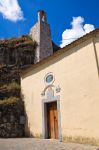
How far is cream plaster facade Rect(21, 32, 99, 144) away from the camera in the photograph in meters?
9.27

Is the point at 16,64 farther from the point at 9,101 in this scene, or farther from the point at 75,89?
the point at 75,89

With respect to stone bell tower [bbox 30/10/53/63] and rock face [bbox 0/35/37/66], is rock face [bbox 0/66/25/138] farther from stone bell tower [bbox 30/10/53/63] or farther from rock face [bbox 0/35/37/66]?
stone bell tower [bbox 30/10/53/63]

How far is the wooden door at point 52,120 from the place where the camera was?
11668 mm

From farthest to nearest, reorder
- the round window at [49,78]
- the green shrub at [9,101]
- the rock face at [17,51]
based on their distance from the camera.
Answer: the rock face at [17,51] < the green shrub at [9,101] < the round window at [49,78]

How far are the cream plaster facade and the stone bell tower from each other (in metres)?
6.50

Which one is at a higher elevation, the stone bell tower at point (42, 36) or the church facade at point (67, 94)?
the stone bell tower at point (42, 36)

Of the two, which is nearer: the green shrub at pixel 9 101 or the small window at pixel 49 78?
the small window at pixel 49 78

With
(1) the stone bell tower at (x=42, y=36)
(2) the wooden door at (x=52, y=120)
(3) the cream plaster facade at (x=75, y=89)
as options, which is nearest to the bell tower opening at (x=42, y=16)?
(1) the stone bell tower at (x=42, y=36)

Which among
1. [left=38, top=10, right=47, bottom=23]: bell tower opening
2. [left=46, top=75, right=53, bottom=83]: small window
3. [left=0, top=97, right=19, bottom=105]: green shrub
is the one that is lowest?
[left=0, top=97, right=19, bottom=105]: green shrub

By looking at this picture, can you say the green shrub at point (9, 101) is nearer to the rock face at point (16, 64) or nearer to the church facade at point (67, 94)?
the rock face at point (16, 64)

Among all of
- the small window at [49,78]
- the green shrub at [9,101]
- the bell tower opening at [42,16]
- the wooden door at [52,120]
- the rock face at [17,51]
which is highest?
the bell tower opening at [42,16]

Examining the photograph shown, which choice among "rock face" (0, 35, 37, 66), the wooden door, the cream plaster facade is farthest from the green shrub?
"rock face" (0, 35, 37, 66)

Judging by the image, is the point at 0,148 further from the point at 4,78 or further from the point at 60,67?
the point at 4,78

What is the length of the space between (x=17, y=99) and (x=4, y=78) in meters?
3.41
